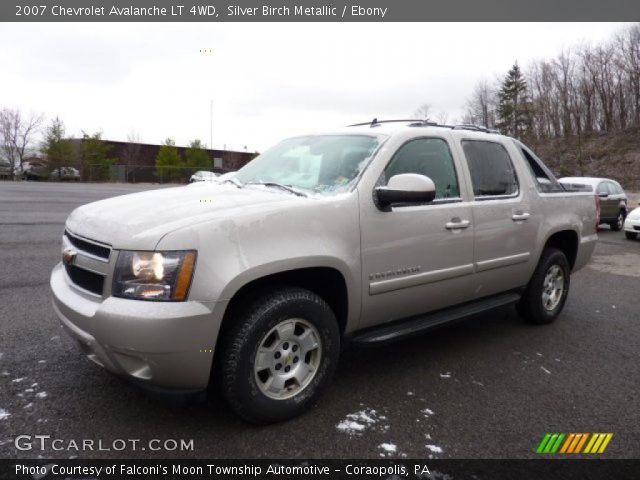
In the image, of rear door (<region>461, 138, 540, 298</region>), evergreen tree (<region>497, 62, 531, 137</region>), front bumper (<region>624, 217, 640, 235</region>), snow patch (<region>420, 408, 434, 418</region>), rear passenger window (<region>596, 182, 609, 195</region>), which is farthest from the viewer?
evergreen tree (<region>497, 62, 531, 137</region>)

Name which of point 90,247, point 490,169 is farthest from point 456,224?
point 90,247

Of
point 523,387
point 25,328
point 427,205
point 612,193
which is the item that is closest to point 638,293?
point 523,387

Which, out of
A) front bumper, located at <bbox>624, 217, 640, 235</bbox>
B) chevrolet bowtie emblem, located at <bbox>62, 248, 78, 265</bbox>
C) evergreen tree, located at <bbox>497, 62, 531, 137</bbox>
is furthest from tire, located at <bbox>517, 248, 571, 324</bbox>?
evergreen tree, located at <bbox>497, 62, 531, 137</bbox>

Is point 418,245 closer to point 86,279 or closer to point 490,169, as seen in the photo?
point 490,169

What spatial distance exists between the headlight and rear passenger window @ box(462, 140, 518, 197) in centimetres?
251

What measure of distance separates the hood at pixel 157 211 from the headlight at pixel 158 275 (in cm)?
8

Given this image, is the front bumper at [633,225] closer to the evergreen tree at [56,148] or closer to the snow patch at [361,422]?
the snow patch at [361,422]

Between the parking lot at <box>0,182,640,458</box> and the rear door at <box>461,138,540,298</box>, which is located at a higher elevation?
the rear door at <box>461,138,540,298</box>

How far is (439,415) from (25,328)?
3.56 metres

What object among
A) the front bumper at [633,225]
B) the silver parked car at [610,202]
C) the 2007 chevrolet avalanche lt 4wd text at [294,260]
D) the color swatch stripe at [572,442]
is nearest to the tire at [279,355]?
the 2007 chevrolet avalanche lt 4wd text at [294,260]

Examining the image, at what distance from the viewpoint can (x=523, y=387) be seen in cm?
344

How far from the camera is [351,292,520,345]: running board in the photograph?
10.6 ft

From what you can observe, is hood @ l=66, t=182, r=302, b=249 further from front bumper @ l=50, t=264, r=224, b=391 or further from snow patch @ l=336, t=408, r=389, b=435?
snow patch @ l=336, t=408, r=389, b=435

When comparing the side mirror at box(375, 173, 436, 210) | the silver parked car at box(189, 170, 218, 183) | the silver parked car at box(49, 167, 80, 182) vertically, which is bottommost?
the side mirror at box(375, 173, 436, 210)
